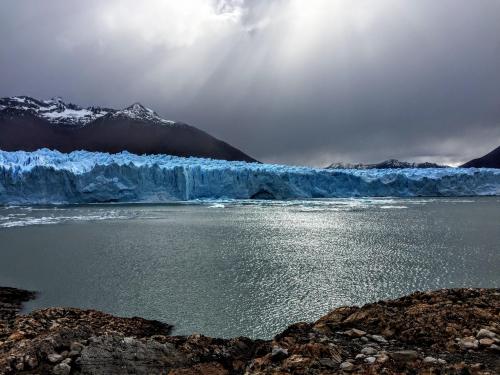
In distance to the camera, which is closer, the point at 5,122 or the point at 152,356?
the point at 152,356

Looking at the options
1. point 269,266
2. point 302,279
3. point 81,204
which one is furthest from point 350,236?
point 81,204

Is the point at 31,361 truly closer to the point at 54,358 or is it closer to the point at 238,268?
the point at 54,358

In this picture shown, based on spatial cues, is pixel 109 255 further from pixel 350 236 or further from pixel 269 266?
pixel 350 236

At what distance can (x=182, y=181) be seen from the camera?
148 ft

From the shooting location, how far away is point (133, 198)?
44.6 metres

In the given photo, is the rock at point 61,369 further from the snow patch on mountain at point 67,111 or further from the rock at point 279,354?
the snow patch on mountain at point 67,111

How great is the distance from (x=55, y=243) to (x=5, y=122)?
323ft

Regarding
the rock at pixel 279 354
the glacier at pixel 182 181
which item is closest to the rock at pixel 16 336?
the rock at pixel 279 354

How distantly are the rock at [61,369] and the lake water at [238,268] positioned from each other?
10.6 feet

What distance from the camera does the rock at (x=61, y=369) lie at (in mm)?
4046

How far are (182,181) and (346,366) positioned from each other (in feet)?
139

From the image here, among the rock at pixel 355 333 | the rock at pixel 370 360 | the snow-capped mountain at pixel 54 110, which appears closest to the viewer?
the rock at pixel 370 360

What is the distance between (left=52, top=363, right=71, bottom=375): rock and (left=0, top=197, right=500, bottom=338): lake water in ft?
10.6

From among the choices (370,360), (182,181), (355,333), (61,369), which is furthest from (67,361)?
(182,181)
